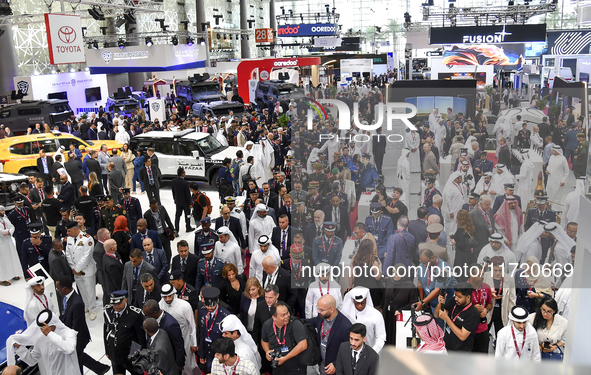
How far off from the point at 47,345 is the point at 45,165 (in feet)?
31.6

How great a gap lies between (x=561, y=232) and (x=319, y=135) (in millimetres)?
8291

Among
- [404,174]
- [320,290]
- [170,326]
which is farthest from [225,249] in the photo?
[404,174]

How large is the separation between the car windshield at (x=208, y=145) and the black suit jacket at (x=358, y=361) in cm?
1036

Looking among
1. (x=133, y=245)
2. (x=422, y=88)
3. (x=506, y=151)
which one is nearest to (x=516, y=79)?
(x=422, y=88)

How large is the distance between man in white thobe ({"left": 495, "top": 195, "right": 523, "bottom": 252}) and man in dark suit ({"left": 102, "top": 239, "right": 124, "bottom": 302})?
5909 millimetres

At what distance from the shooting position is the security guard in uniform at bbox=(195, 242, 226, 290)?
256 inches

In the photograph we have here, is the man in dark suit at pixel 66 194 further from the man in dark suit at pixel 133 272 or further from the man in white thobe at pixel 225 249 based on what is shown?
the man in white thobe at pixel 225 249

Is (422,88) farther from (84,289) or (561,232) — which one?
(84,289)

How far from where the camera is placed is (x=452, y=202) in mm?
9031

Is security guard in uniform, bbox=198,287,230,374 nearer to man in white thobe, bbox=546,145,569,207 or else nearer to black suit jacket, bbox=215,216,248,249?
black suit jacket, bbox=215,216,248,249

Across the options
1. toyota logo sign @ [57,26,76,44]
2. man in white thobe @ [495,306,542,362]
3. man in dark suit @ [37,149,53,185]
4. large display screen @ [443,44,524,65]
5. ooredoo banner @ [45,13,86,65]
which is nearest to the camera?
man in white thobe @ [495,306,542,362]

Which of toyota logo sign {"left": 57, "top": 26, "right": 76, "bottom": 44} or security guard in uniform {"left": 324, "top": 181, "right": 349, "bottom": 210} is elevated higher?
toyota logo sign {"left": 57, "top": 26, "right": 76, "bottom": 44}

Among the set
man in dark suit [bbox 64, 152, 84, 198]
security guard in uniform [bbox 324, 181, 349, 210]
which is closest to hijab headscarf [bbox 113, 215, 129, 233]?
security guard in uniform [bbox 324, 181, 349, 210]

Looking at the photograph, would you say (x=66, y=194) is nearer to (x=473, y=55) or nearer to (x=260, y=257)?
(x=260, y=257)
